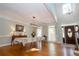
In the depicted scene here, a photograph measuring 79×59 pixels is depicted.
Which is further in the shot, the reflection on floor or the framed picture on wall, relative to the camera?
the framed picture on wall

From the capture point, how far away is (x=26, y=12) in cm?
215

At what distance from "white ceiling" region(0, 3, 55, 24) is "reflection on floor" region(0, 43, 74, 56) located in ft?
1.85

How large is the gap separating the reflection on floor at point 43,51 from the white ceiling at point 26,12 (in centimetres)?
56

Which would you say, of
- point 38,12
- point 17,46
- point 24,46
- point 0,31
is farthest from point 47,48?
point 0,31

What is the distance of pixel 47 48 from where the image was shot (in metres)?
2.14

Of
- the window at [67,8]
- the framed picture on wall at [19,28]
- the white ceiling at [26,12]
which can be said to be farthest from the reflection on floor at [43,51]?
the window at [67,8]

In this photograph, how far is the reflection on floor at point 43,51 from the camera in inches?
80.2

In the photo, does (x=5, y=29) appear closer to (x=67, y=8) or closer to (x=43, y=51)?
(x=43, y=51)

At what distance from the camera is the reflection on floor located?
2.04 metres

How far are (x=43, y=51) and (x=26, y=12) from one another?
0.90 metres

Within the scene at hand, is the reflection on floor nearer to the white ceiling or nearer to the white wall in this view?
the white wall

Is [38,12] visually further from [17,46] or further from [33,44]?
[17,46]

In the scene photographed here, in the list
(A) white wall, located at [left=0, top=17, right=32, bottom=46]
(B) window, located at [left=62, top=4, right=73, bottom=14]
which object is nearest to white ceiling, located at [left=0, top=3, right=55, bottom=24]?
(A) white wall, located at [left=0, top=17, right=32, bottom=46]

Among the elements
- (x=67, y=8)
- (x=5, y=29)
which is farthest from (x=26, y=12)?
(x=67, y=8)
